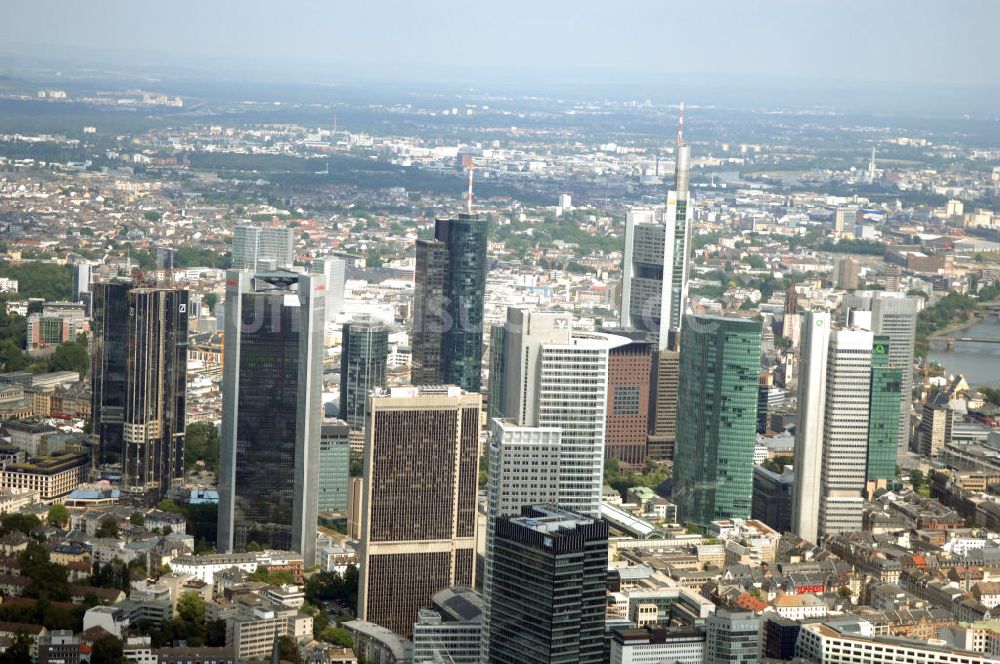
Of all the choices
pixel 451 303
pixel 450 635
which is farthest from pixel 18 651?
A: pixel 451 303

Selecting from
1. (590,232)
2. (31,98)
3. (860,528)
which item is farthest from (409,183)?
(860,528)

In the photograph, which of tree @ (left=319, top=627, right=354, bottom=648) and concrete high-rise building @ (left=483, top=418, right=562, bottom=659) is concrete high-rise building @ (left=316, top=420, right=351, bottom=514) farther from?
concrete high-rise building @ (left=483, top=418, right=562, bottom=659)

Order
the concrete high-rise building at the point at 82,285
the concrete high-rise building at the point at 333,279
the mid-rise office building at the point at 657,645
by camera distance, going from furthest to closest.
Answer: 1. the concrete high-rise building at the point at 82,285
2. the concrete high-rise building at the point at 333,279
3. the mid-rise office building at the point at 657,645

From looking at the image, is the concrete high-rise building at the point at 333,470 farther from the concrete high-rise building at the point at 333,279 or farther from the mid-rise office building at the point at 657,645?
the concrete high-rise building at the point at 333,279

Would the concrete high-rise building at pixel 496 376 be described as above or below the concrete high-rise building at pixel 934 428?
above

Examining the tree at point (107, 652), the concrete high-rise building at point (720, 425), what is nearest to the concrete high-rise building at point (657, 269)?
the concrete high-rise building at point (720, 425)

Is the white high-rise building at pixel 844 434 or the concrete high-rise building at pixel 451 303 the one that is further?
the concrete high-rise building at pixel 451 303

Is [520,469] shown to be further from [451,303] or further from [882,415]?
[451,303]
